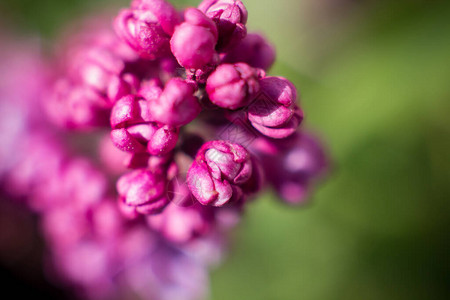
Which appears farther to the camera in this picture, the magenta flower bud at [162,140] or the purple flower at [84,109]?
the purple flower at [84,109]

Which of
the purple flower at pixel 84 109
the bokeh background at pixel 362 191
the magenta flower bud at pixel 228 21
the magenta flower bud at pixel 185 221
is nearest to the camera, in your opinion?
the magenta flower bud at pixel 228 21

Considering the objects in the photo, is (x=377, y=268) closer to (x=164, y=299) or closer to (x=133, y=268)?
(x=164, y=299)

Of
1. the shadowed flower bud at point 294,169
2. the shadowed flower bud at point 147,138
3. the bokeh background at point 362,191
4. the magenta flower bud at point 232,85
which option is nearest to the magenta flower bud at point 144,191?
the shadowed flower bud at point 147,138

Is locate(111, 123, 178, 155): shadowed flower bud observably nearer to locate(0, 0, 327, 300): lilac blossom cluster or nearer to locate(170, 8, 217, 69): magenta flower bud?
locate(0, 0, 327, 300): lilac blossom cluster

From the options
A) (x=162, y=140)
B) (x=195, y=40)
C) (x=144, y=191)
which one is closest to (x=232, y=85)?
(x=195, y=40)

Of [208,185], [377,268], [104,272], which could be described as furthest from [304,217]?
[208,185]

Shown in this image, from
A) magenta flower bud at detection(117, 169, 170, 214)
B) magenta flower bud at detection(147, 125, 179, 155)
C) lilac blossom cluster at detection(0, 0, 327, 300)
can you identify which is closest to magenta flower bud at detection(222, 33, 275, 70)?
lilac blossom cluster at detection(0, 0, 327, 300)

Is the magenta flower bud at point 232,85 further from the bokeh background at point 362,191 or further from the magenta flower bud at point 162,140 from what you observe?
the bokeh background at point 362,191
